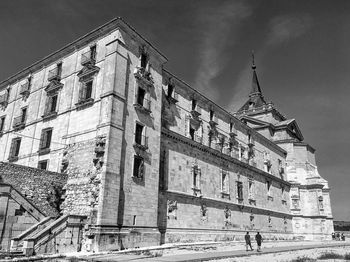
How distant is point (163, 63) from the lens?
27656 millimetres

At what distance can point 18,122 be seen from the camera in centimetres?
2911

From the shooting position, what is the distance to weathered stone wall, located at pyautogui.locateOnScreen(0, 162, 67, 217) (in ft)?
62.7

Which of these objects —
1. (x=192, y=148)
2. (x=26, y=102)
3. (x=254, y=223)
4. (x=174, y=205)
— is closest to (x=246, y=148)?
(x=254, y=223)

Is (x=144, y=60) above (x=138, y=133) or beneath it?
above

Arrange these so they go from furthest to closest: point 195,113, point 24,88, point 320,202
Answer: point 320,202
point 195,113
point 24,88

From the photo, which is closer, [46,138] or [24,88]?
[46,138]

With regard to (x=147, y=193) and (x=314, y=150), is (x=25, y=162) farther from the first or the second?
(x=314, y=150)

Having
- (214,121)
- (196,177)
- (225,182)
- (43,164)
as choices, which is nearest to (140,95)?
(43,164)

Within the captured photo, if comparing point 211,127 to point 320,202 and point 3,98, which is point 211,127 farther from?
point 320,202

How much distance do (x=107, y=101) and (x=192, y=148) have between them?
35.7ft

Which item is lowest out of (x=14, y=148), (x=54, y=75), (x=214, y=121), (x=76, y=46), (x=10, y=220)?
(x=10, y=220)

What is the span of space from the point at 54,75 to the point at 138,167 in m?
11.9

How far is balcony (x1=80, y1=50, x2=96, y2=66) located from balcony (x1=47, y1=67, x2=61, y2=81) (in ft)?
10.2

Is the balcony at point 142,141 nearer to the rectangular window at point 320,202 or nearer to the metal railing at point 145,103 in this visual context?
the metal railing at point 145,103
